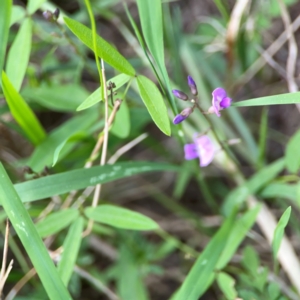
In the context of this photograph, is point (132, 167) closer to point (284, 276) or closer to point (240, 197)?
point (240, 197)

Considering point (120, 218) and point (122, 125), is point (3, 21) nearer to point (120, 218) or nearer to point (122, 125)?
point (122, 125)

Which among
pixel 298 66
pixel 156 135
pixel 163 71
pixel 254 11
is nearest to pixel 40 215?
pixel 163 71

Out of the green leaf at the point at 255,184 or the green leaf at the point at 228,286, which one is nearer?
the green leaf at the point at 228,286

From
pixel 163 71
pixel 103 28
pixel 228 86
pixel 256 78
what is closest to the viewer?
pixel 163 71

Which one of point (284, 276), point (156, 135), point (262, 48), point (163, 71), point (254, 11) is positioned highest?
point (163, 71)

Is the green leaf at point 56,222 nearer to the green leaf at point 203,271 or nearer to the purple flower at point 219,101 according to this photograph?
the green leaf at point 203,271

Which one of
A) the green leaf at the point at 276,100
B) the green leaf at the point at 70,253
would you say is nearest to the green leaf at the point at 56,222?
the green leaf at the point at 70,253

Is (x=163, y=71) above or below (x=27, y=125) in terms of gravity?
above

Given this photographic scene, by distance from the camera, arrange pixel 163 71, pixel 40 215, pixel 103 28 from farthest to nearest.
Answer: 1. pixel 103 28
2. pixel 40 215
3. pixel 163 71
